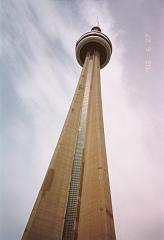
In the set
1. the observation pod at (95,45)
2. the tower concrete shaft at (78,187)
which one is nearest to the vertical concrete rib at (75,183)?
the tower concrete shaft at (78,187)

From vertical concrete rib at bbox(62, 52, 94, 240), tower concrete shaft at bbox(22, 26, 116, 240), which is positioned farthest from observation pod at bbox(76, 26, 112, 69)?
tower concrete shaft at bbox(22, 26, 116, 240)

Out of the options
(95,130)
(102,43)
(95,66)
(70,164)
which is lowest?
(70,164)

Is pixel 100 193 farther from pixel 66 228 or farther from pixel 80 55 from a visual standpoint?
pixel 80 55

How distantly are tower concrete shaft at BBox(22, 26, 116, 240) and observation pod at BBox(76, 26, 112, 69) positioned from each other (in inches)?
572

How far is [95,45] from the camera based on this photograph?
159ft

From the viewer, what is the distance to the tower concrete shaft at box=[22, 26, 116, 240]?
824 inches

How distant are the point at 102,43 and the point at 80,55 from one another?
5056 millimetres

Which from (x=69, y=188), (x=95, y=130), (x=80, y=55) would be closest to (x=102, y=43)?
(x=80, y=55)

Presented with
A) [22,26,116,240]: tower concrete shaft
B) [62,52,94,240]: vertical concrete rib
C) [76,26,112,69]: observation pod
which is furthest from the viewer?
[76,26,112,69]: observation pod

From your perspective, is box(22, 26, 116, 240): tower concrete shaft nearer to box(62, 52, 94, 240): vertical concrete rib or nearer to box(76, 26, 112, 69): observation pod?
box(62, 52, 94, 240): vertical concrete rib

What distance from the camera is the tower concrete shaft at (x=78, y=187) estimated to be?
68.6ft

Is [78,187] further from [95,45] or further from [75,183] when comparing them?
[95,45]

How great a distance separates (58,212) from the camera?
23.3 meters

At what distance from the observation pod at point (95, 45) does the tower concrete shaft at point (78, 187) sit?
47.7ft
